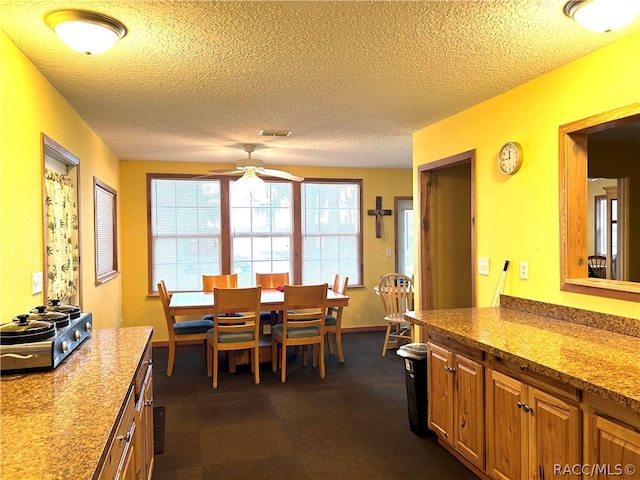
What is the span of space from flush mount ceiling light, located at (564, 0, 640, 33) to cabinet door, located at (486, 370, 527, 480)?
159cm

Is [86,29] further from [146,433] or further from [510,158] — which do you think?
[510,158]

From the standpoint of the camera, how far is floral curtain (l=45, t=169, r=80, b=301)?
103 inches

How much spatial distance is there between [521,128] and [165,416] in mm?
3259

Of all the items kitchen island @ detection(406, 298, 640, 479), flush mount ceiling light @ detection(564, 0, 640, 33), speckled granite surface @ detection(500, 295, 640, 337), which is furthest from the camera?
speckled granite surface @ detection(500, 295, 640, 337)

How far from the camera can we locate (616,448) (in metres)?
1.58

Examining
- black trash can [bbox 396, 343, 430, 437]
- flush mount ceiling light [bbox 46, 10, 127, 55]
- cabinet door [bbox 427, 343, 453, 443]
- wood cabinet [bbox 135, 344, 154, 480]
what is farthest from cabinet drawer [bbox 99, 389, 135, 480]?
black trash can [bbox 396, 343, 430, 437]

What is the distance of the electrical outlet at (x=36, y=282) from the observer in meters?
2.32

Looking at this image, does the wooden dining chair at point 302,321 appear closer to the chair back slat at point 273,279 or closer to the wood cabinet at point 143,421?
the chair back slat at point 273,279

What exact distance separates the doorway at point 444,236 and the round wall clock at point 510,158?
0.90 meters

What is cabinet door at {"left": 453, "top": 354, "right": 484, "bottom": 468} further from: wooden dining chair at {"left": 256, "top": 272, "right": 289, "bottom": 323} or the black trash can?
wooden dining chair at {"left": 256, "top": 272, "right": 289, "bottom": 323}

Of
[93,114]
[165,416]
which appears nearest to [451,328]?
[165,416]

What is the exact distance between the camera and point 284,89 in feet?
9.46

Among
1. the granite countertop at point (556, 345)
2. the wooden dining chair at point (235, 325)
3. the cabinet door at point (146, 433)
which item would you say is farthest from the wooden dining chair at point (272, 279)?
the cabinet door at point (146, 433)

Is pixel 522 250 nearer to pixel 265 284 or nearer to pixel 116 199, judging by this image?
pixel 265 284
